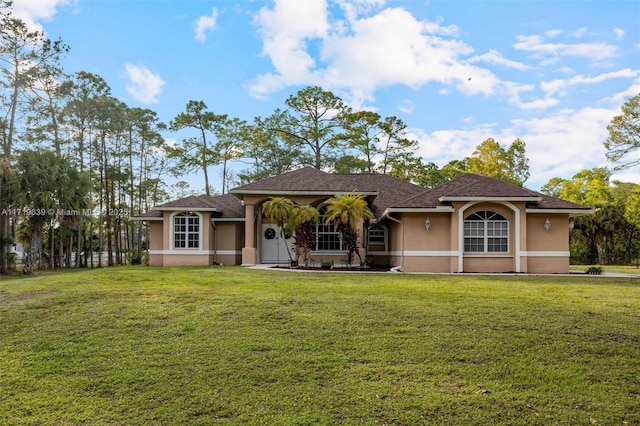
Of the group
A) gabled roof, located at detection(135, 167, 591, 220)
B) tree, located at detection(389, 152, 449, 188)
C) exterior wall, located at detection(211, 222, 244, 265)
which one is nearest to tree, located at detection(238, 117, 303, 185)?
tree, located at detection(389, 152, 449, 188)

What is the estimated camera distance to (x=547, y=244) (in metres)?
17.3

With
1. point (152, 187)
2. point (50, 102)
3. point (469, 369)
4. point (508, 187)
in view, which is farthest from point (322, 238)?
point (152, 187)

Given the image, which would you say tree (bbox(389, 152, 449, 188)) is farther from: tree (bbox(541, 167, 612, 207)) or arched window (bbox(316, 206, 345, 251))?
arched window (bbox(316, 206, 345, 251))

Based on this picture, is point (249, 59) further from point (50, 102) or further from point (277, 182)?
point (50, 102)

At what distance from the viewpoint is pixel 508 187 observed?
57.0 ft

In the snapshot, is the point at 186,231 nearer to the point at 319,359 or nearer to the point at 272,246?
the point at 272,246

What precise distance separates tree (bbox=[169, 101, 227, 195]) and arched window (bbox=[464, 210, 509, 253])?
2417 centimetres

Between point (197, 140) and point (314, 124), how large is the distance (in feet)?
32.1

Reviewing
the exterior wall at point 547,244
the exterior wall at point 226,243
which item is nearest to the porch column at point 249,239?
the exterior wall at point 226,243

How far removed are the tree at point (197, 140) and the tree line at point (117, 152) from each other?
0.08 meters

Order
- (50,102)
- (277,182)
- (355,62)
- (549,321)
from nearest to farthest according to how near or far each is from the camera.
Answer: (549,321)
(277,182)
(355,62)
(50,102)

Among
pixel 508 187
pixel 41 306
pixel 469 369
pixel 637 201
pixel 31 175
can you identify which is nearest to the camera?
pixel 469 369

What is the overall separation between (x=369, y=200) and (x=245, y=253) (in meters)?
6.59

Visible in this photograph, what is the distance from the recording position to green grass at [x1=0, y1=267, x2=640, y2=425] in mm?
4605
